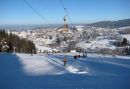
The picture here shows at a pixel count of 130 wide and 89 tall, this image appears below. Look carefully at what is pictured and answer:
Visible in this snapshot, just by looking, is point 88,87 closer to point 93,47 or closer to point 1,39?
point 1,39

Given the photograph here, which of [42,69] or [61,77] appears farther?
[42,69]

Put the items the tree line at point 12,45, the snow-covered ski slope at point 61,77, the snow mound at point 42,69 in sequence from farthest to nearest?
the tree line at point 12,45 < the snow mound at point 42,69 < the snow-covered ski slope at point 61,77

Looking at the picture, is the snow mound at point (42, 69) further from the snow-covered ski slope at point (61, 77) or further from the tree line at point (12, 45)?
the tree line at point (12, 45)

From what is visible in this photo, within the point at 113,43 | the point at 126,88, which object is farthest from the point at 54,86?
the point at 113,43

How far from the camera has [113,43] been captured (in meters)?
171

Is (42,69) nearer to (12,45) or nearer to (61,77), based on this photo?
(61,77)

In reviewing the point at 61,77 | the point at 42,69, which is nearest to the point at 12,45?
the point at 42,69

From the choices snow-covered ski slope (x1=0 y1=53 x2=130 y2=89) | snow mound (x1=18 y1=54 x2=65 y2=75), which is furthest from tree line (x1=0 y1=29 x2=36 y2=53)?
snow-covered ski slope (x1=0 y1=53 x2=130 y2=89)

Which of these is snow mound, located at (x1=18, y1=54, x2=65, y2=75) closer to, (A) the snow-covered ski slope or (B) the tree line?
(A) the snow-covered ski slope

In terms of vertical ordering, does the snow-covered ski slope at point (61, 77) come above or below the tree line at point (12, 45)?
below

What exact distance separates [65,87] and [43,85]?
1.44 metres

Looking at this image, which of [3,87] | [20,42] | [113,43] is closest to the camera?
[3,87]

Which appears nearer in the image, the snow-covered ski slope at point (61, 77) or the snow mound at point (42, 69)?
the snow-covered ski slope at point (61, 77)

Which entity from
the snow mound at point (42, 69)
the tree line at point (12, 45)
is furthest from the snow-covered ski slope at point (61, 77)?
the tree line at point (12, 45)
